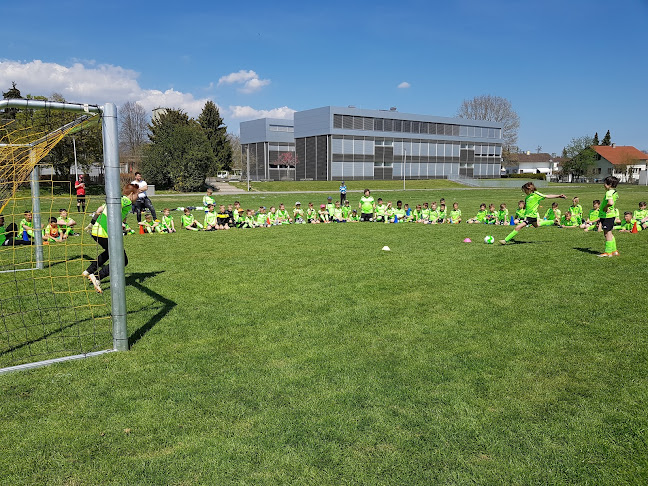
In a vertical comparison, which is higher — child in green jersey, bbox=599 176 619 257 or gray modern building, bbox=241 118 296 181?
gray modern building, bbox=241 118 296 181

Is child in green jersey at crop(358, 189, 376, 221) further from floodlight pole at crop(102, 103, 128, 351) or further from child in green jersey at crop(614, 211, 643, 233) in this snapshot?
floodlight pole at crop(102, 103, 128, 351)

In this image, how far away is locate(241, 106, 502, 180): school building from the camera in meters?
67.1

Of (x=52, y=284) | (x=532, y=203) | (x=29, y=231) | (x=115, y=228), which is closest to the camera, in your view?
(x=115, y=228)

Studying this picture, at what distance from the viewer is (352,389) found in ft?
15.3

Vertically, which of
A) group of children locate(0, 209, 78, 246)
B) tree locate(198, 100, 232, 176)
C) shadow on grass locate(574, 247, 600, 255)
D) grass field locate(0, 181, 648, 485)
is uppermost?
tree locate(198, 100, 232, 176)

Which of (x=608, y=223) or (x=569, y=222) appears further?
(x=569, y=222)

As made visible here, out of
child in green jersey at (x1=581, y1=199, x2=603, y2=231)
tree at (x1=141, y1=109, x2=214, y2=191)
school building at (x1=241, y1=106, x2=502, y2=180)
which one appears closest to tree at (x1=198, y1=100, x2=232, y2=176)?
school building at (x1=241, y1=106, x2=502, y2=180)

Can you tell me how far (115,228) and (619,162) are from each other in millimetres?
111200

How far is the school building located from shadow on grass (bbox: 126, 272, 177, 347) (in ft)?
191

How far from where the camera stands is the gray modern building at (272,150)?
74.1 metres

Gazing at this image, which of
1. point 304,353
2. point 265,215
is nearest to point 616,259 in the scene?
point 304,353

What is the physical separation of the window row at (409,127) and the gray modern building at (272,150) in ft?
37.1

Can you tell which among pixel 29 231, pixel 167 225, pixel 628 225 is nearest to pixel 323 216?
pixel 167 225

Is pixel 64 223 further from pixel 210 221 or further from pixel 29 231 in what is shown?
pixel 210 221
